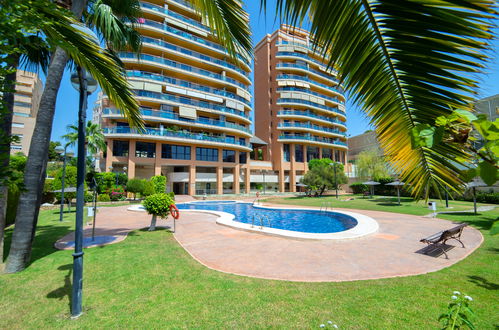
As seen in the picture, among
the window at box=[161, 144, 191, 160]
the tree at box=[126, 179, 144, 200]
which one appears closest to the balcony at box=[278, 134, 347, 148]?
the window at box=[161, 144, 191, 160]

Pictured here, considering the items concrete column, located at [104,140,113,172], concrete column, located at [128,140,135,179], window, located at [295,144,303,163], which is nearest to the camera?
concrete column, located at [104,140,113,172]

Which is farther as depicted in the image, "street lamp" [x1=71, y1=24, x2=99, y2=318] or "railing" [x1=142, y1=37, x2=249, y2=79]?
"railing" [x1=142, y1=37, x2=249, y2=79]

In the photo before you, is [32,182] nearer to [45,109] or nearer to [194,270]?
[45,109]

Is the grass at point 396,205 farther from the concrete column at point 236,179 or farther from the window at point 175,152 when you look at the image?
the window at point 175,152

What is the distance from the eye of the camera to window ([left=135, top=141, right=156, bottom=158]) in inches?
1267

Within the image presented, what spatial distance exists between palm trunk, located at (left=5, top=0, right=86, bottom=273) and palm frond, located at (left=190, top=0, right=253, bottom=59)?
5.92 meters

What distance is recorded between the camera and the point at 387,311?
388 centimetres

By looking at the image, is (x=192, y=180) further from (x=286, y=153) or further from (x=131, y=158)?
(x=286, y=153)

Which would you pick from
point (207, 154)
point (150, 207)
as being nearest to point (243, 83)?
point (207, 154)

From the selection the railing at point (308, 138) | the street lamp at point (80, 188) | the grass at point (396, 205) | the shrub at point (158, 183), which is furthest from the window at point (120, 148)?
the street lamp at point (80, 188)

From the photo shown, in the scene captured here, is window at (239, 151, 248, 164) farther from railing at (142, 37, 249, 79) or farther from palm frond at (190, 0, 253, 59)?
palm frond at (190, 0, 253, 59)

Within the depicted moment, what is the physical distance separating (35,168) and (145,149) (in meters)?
28.7

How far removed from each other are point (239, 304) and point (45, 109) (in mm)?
6767

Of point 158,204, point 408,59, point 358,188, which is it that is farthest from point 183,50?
point 408,59
